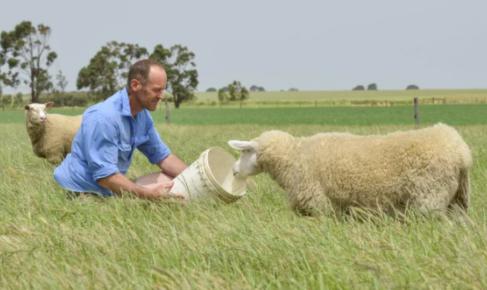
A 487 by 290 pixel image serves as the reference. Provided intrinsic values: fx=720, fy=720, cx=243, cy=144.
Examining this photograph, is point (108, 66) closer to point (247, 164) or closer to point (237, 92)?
point (237, 92)

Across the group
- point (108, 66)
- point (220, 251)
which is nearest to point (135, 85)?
point (220, 251)

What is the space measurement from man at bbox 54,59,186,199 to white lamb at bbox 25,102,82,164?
529cm

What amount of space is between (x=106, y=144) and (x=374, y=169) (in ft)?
6.63

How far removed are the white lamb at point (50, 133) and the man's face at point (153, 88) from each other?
5.82 metres

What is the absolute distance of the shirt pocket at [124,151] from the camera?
5664mm

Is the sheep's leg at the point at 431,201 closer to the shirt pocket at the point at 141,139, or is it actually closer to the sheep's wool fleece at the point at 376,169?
the sheep's wool fleece at the point at 376,169

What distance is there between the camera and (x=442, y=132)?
4703 mm

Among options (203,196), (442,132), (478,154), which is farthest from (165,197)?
(478,154)

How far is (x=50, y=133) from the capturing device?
37.8ft

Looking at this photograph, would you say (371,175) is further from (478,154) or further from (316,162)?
(478,154)

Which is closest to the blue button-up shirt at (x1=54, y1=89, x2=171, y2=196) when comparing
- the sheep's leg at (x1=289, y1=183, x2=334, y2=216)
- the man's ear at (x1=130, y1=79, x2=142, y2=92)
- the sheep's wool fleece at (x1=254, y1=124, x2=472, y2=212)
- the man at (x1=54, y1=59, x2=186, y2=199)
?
the man at (x1=54, y1=59, x2=186, y2=199)

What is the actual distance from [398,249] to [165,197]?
2259 mm

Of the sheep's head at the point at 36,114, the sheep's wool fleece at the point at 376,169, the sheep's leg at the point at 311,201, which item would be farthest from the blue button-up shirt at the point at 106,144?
the sheep's head at the point at 36,114

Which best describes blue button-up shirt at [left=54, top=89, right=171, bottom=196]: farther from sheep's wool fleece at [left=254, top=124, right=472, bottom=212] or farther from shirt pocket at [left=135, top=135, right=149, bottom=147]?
sheep's wool fleece at [left=254, top=124, right=472, bottom=212]
